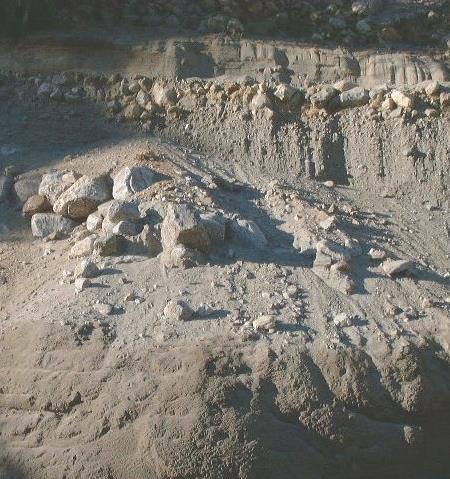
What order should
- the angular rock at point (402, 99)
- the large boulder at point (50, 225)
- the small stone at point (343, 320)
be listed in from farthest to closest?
the angular rock at point (402, 99)
the large boulder at point (50, 225)
the small stone at point (343, 320)

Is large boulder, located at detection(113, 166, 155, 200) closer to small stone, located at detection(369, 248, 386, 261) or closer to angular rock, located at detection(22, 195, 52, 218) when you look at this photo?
angular rock, located at detection(22, 195, 52, 218)

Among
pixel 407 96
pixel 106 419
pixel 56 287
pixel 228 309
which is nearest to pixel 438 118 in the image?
pixel 407 96

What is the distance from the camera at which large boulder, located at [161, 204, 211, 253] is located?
5836 millimetres

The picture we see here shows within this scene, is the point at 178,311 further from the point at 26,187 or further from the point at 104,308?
the point at 26,187

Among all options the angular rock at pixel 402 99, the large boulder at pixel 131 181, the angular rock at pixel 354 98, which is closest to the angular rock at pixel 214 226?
the large boulder at pixel 131 181

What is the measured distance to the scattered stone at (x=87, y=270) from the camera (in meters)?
5.82

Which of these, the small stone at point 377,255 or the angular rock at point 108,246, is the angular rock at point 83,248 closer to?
the angular rock at point 108,246

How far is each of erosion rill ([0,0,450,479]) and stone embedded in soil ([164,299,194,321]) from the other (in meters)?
0.01

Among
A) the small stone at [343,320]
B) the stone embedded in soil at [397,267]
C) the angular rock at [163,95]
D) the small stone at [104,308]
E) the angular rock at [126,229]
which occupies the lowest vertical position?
the small stone at [104,308]

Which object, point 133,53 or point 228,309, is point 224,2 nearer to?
point 133,53

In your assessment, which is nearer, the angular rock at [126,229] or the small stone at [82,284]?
the small stone at [82,284]

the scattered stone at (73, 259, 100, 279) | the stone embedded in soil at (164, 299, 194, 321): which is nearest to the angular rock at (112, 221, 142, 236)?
the scattered stone at (73, 259, 100, 279)

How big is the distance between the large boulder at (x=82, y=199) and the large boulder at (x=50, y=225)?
0.05 m

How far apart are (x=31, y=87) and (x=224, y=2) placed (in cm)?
211
